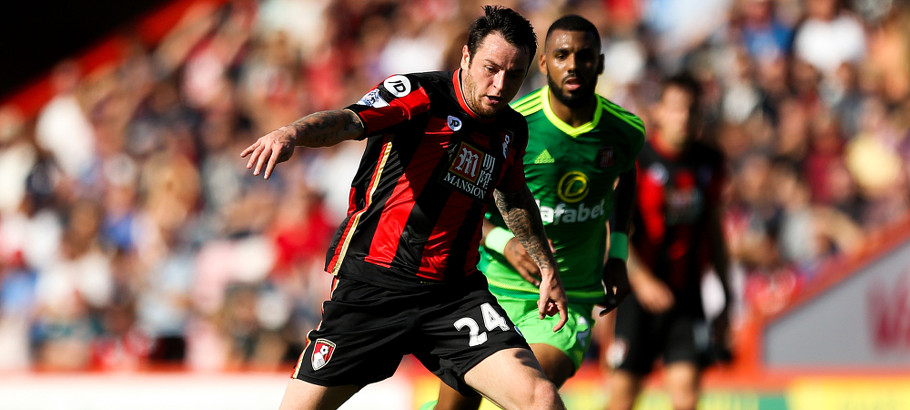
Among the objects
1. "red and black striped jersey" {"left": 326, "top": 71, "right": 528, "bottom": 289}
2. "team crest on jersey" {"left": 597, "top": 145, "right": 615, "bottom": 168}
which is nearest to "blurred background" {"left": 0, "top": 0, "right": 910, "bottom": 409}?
"team crest on jersey" {"left": 597, "top": 145, "right": 615, "bottom": 168}

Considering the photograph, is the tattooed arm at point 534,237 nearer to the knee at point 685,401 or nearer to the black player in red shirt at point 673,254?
the black player in red shirt at point 673,254

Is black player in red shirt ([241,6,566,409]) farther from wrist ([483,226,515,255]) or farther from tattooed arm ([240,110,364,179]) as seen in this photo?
wrist ([483,226,515,255])

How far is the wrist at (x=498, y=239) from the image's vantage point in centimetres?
617

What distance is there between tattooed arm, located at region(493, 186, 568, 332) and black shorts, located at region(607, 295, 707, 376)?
259 centimetres

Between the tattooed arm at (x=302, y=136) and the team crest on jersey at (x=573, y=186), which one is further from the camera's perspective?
the team crest on jersey at (x=573, y=186)

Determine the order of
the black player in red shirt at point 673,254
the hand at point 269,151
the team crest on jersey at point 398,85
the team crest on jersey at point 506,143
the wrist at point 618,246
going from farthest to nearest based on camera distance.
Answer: the black player in red shirt at point 673,254 → the wrist at point 618,246 → the team crest on jersey at point 506,143 → the team crest on jersey at point 398,85 → the hand at point 269,151

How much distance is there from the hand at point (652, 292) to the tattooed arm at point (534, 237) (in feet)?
7.69

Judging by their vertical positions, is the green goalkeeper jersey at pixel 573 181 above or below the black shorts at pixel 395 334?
above

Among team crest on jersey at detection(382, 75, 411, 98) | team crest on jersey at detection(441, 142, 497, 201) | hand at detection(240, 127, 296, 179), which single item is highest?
team crest on jersey at detection(382, 75, 411, 98)

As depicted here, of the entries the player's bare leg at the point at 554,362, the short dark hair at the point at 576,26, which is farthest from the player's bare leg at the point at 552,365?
the short dark hair at the point at 576,26

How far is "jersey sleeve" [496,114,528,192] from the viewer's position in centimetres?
534

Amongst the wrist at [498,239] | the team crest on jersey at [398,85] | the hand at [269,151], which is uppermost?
the team crest on jersey at [398,85]

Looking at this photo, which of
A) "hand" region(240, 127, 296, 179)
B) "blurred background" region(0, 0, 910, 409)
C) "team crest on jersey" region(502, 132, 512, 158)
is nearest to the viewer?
"hand" region(240, 127, 296, 179)

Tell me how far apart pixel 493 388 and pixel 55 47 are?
16.2 meters
